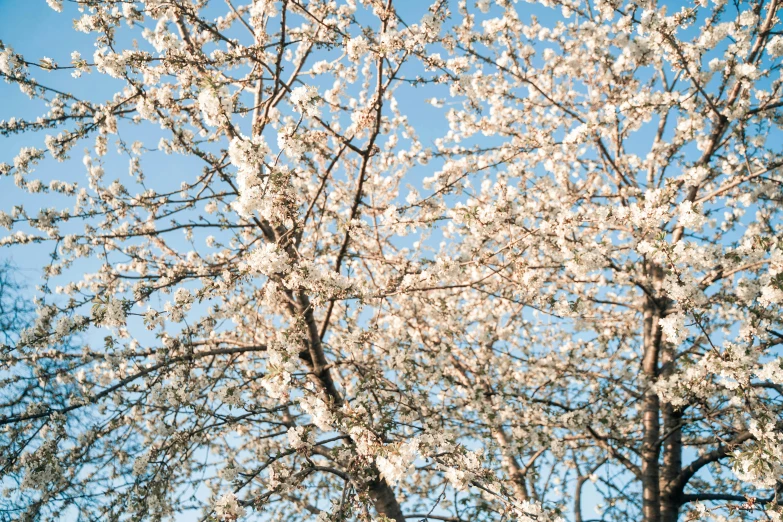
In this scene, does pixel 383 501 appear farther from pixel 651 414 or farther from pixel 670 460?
pixel 670 460

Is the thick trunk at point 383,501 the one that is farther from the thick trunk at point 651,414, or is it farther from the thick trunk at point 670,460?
Result: the thick trunk at point 670,460

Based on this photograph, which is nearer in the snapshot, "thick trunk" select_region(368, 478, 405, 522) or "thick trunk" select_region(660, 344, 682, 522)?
"thick trunk" select_region(368, 478, 405, 522)

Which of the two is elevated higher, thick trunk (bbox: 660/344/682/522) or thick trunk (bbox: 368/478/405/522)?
thick trunk (bbox: 660/344/682/522)

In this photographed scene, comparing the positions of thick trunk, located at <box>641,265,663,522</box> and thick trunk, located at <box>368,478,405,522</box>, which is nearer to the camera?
thick trunk, located at <box>368,478,405,522</box>

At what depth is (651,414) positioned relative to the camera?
6012 millimetres

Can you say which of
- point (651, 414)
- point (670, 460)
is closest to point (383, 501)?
point (651, 414)

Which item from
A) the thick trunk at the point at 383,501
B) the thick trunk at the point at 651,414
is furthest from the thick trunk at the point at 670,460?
the thick trunk at the point at 383,501

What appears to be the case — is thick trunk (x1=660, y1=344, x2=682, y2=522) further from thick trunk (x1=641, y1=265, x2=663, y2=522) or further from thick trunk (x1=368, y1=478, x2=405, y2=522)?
thick trunk (x1=368, y1=478, x2=405, y2=522)

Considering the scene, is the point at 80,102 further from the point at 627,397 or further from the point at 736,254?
the point at 627,397

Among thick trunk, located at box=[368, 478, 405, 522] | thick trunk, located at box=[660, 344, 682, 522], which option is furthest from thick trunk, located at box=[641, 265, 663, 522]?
thick trunk, located at box=[368, 478, 405, 522]

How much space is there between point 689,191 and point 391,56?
4.13 meters

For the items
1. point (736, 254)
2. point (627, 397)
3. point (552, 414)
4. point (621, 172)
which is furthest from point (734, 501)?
point (621, 172)

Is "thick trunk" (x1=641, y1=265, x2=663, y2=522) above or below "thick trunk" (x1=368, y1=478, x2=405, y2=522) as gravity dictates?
above

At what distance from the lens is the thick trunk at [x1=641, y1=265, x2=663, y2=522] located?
5.61m
